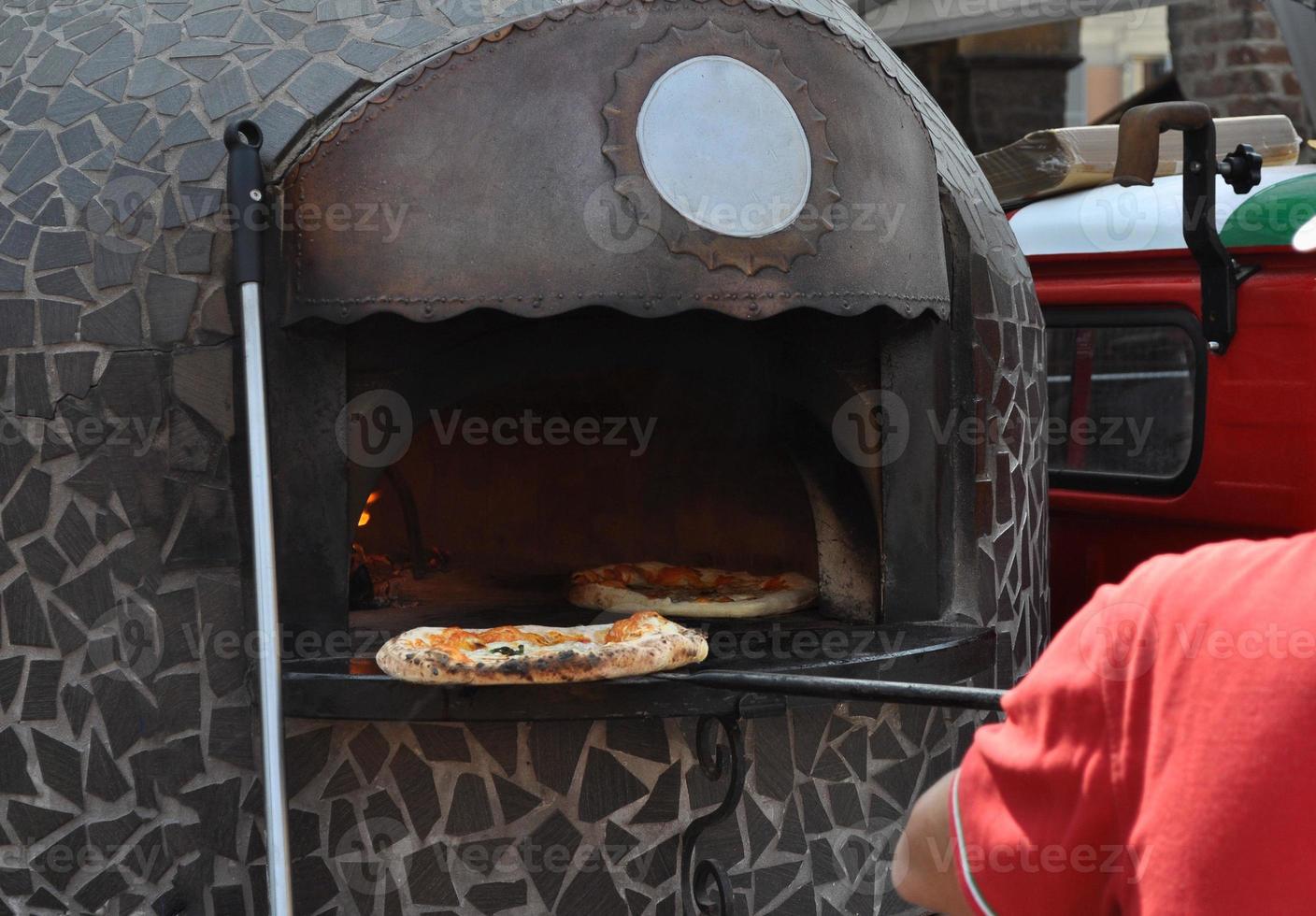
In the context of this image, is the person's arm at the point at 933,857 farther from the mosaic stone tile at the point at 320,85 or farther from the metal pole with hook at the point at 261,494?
the mosaic stone tile at the point at 320,85

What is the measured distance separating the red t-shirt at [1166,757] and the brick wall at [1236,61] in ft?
25.0

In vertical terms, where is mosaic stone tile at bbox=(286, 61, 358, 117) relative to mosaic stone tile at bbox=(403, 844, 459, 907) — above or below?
above

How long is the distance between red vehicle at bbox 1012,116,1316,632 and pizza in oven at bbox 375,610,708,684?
78.7 inches

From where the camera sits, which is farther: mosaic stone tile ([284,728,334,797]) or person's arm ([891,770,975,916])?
mosaic stone tile ([284,728,334,797])

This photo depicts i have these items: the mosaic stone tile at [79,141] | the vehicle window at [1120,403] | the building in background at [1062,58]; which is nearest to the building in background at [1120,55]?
the building in background at [1062,58]

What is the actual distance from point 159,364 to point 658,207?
3.53ft

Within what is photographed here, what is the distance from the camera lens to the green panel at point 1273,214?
411 centimetres

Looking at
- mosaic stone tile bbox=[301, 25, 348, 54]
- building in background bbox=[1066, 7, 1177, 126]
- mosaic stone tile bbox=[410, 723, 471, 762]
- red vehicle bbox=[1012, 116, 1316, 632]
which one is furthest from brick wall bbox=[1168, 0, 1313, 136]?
mosaic stone tile bbox=[410, 723, 471, 762]

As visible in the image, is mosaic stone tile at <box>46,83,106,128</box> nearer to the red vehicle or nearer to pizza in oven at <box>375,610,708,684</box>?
pizza in oven at <box>375,610,708,684</box>

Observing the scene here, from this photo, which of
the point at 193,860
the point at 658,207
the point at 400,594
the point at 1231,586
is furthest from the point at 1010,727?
the point at 400,594

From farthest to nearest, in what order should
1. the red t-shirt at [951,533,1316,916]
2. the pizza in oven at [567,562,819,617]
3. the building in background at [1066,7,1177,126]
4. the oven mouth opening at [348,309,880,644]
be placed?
the building in background at [1066,7,1177,126], the pizza in oven at [567,562,819,617], the oven mouth opening at [348,309,880,644], the red t-shirt at [951,533,1316,916]

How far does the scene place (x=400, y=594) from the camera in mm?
3740

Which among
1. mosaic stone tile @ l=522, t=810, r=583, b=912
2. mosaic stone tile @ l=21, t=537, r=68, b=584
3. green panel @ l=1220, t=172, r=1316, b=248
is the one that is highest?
green panel @ l=1220, t=172, r=1316, b=248

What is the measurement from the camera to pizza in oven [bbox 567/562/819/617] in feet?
11.7
